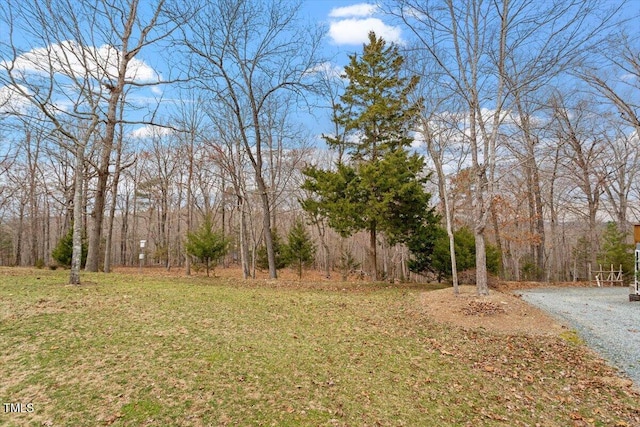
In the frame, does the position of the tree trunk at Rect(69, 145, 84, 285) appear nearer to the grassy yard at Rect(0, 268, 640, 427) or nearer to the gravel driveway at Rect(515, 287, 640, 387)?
the grassy yard at Rect(0, 268, 640, 427)

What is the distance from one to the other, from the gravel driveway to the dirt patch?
19.7 inches

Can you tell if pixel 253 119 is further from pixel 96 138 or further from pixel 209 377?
pixel 209 377

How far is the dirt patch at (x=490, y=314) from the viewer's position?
6.50m

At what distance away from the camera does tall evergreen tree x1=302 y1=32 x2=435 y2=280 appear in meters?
10.7

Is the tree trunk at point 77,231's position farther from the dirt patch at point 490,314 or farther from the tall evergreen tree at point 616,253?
the tall evergreen tree at point 616,253

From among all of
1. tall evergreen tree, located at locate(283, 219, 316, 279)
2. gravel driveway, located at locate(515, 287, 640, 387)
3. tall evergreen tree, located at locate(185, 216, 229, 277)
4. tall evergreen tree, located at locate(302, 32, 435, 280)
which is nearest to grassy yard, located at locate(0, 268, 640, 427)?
gravel driveway, located at locate(515, 287, 640, 387)

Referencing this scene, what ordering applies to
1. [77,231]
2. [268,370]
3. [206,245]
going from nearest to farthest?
[268,370]
[77,231]
[206,245]

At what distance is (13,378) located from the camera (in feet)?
11.3

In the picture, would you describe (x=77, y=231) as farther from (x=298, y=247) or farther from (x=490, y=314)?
(x=298, y=247)

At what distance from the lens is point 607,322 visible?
281 inches

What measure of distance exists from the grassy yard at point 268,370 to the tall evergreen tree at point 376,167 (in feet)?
16.5

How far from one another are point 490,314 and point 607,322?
7.93ft

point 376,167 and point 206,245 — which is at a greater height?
point 376,167

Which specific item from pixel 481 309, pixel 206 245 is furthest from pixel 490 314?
pixel 206 245
